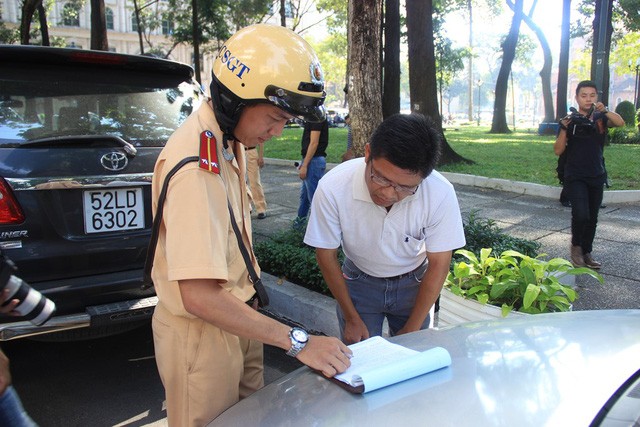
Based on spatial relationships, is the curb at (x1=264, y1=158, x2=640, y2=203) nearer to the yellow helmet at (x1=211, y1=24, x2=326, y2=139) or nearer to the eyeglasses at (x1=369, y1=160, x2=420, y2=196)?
the eyeglasses at (x1=369, y1=160, x2=420, y2=196)

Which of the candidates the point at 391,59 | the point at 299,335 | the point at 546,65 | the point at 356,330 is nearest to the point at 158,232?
the point at 299,335

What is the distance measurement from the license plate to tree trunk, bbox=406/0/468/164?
897 centimetres

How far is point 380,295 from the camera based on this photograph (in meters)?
2.57

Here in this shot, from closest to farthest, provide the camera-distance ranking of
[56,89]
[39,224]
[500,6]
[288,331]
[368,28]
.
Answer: [288,331] → [39,224] → [56,89] → [368,28] → [500,6]

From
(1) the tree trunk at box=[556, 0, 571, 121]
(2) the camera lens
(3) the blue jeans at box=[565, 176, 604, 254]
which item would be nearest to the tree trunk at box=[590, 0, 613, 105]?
(3) the blue jeans at box=[565, 176, 604, 254]

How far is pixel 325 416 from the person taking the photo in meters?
1.45

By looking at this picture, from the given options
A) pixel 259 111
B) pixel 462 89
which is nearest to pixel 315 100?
pixel 259 111

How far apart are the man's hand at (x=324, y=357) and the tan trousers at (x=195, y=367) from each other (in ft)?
0.91

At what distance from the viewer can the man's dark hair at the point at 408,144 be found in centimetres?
203

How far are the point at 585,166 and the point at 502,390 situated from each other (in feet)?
14.5

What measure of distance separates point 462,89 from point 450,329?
393 ft

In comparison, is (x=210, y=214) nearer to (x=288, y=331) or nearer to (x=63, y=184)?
(x=288, y=331)

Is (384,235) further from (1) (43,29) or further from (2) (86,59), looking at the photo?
(1) (43,29)

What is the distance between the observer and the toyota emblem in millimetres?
3150
